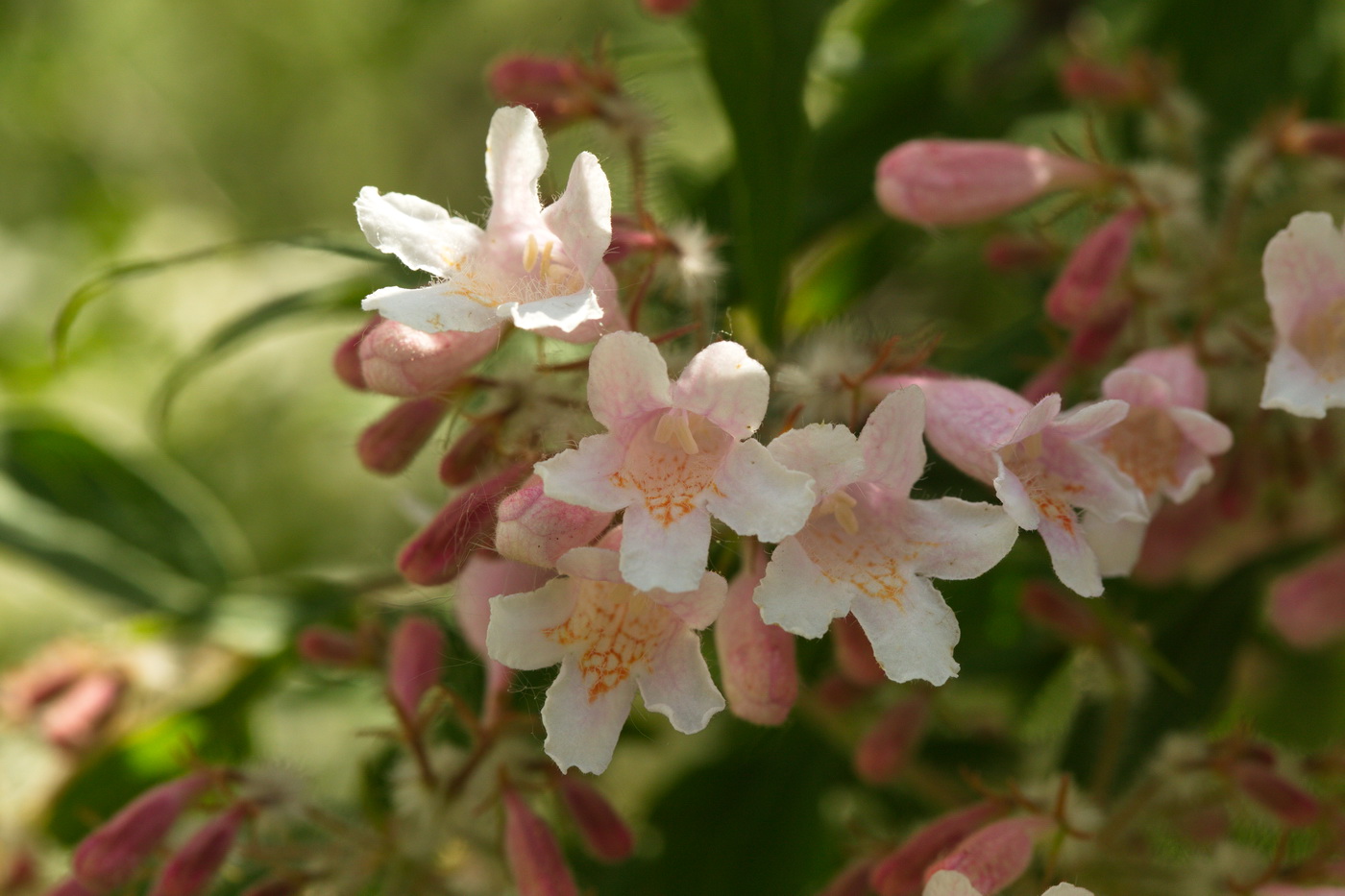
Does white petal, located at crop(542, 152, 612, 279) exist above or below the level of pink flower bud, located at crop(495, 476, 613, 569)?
above

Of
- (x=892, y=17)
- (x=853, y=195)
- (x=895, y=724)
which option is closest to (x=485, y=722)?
(x=895, y=724)

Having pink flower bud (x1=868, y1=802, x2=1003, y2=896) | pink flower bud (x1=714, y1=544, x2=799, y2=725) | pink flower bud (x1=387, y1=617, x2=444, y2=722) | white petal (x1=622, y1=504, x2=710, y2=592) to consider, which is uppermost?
white petal (x1=622, y1=504, x2=710, y2=592)

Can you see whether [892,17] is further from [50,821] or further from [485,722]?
[50,821]

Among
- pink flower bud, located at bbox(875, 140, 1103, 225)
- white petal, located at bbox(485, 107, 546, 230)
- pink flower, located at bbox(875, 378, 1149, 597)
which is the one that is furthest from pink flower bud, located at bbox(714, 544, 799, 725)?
pink flower bud, located at bbox(875, 140, 1103, 225)

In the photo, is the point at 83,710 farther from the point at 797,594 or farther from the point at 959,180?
the point at 959,180

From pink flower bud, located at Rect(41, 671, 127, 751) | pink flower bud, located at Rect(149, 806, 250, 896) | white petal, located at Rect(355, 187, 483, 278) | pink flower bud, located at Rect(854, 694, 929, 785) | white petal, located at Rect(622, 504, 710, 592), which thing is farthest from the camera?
pink flower bud, located at Rect(41, 671, 127, 751)

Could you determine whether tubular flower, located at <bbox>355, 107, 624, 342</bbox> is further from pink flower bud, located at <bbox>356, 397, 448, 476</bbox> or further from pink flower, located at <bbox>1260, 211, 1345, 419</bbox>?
pink flower, located at <bbox>1260, 211, 1345, 419</bbox>
